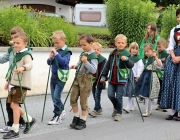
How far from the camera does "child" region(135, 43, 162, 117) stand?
770 cm

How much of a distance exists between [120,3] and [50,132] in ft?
22.2

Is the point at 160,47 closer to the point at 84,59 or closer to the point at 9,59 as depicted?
the point at 84,59

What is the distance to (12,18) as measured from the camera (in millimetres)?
9734

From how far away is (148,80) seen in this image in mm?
7793

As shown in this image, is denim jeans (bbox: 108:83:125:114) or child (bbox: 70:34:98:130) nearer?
child (bbox: 70:34:98:130)

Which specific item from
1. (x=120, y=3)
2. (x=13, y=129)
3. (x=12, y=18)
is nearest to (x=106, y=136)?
(x=13, y=129)

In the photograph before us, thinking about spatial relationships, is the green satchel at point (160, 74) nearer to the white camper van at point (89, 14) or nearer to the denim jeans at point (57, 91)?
the denim jeans at point (57, 91)

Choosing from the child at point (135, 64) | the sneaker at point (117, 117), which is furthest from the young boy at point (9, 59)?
the child at point (135, 64)

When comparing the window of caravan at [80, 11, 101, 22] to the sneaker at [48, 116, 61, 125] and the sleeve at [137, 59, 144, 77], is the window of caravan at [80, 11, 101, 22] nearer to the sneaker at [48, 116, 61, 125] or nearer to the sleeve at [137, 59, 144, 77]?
the sleeve at [137, 59, 144, 77]

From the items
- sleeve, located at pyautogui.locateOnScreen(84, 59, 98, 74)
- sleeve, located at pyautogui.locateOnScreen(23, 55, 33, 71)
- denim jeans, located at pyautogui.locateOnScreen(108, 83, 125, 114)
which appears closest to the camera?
sleeve, located at pyautogui.locateOnScreen(23, 55, 33, 71)

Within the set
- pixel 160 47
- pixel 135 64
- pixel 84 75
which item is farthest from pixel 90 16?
→ pixel 84 75

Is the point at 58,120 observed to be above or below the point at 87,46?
below

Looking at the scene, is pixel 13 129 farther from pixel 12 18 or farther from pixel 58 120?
pixel 12 18

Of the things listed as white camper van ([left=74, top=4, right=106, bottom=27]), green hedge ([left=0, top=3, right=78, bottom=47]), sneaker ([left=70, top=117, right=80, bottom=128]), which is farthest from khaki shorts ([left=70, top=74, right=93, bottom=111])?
white camper van ([left=74, top=4, right=106, bottom=27])
